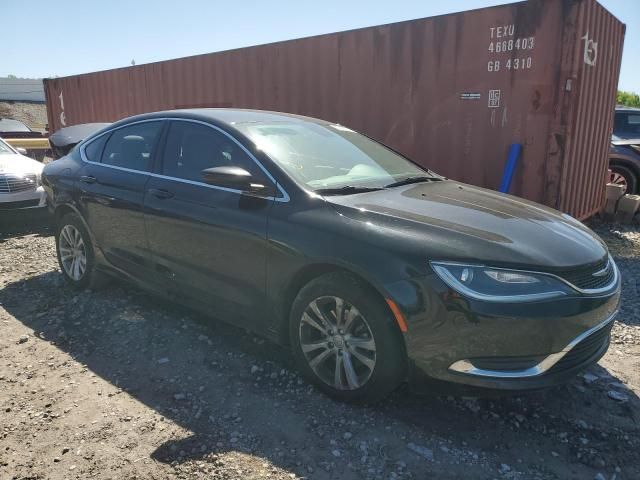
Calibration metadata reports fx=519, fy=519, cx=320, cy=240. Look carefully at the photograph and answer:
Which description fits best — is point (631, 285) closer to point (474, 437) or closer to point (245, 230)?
point (474, 437)

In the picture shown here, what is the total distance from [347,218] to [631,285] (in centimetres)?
361

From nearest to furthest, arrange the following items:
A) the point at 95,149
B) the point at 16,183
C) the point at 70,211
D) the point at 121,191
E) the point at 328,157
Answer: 1. the point at 328,157
2. the point at 121,191
3. the point at 95,149
4. the point at 70,211
5. the point at 16,183

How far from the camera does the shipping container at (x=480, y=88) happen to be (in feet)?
17.4

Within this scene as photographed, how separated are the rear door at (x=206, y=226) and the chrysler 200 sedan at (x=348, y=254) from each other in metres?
0.01

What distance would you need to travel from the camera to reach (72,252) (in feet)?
15.3

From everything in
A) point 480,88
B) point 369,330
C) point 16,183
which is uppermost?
point 480,88

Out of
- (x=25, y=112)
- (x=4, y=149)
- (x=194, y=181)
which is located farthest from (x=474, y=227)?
(x=25, y=112)

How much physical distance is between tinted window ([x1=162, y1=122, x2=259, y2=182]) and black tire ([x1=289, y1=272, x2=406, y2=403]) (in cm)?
91

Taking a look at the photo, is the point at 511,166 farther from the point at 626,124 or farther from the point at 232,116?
the point at 626,124

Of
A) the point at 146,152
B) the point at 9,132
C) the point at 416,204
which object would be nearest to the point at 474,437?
the point at 416,204

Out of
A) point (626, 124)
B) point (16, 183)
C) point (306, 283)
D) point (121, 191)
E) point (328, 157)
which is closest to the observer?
point (306, 283)

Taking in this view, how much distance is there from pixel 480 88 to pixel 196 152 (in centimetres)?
358

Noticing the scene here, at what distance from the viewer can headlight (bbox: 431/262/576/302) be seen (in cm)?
236

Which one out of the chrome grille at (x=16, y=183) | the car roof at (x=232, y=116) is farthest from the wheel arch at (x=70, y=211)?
the chrome grille at (x=16, y=183)
